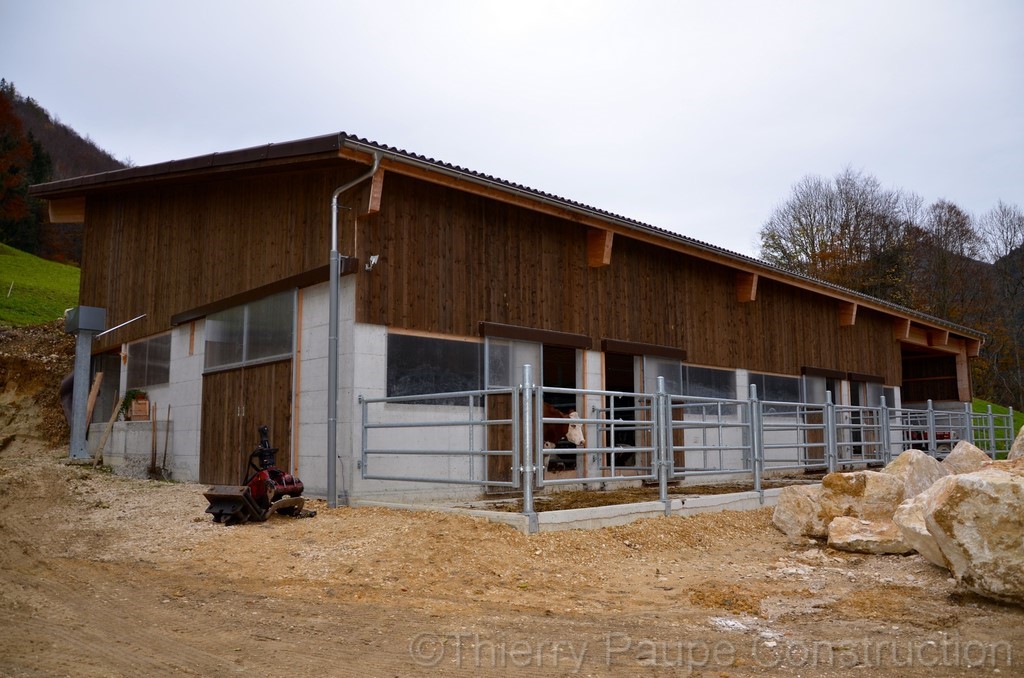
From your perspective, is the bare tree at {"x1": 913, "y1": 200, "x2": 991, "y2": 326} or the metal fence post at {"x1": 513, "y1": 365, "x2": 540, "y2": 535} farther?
the bare tree at {"x1": 913, "y1": 200, "x2": 991, "y2": 326}

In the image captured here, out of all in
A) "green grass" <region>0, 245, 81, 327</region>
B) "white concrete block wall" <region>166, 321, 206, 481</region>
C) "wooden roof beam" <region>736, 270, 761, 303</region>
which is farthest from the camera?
"green grass" <region>0, 245, 81, 327</region>

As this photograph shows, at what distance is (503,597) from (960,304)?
37.5m

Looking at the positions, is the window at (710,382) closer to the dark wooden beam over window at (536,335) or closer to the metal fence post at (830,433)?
the dark wooden beam over window at (536,335)

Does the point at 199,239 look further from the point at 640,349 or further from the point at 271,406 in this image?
the point at 640,349

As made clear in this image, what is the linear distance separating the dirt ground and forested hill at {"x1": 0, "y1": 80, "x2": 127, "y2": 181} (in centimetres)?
6014

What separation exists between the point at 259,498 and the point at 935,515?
622cm

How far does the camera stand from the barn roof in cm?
948

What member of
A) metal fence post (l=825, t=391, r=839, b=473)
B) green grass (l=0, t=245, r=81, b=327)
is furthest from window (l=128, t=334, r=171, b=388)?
green grass (l=0, t=245, r=81, b=327)

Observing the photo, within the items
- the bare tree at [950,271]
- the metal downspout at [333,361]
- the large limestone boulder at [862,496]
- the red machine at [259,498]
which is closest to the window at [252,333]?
the metal downspout at [333,361]

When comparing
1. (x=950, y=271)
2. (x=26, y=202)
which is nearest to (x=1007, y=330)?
(x=950, y=271)

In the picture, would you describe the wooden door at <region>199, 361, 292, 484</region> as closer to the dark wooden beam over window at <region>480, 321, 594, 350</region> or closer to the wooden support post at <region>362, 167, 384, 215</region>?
the wooden support post at <region>362, 167, 384, 215</region>

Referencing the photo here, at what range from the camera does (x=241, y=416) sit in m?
11.8

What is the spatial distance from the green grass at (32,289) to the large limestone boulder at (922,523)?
2634cm

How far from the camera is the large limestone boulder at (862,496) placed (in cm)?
844
